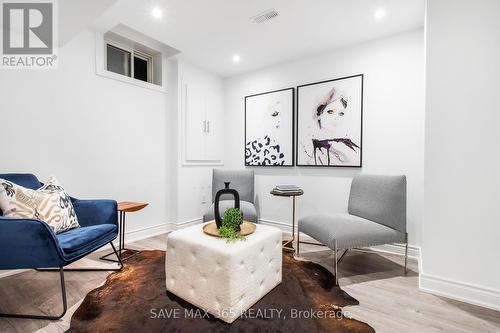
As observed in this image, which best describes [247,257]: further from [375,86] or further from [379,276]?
[375,86]

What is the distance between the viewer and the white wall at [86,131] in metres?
2.31

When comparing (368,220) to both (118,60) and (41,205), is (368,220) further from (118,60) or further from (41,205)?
(118,60)

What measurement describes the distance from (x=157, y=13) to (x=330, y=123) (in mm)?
2312

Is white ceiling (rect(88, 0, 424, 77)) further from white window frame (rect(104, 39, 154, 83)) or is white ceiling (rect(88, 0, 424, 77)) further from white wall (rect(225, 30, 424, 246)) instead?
white window frame (rect(104, 39, 154, 83))

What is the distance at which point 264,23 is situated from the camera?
8.72ft

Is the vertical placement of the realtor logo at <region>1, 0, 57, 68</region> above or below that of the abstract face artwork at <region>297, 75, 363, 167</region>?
above

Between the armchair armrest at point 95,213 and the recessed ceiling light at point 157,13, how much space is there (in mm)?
1918

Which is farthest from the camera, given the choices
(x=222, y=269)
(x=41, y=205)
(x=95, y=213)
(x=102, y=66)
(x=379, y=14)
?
(x=102, y=66)

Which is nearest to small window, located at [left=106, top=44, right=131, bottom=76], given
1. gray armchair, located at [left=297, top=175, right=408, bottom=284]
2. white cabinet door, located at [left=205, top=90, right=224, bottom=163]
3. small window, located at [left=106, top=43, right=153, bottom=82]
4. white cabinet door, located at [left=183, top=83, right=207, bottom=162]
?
small window, located at [left=106, top=43, right=153, bottom=82]

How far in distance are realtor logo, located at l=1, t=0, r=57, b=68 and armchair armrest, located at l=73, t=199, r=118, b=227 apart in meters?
1.43

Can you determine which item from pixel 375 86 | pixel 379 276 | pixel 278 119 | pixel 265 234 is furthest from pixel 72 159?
pixel 375 86

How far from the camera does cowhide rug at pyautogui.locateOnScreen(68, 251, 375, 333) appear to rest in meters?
1.52

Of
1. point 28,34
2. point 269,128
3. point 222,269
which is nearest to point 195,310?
point 222,269

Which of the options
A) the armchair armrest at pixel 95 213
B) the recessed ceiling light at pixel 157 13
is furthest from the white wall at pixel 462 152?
the armchair armrest at pixel 95 213
